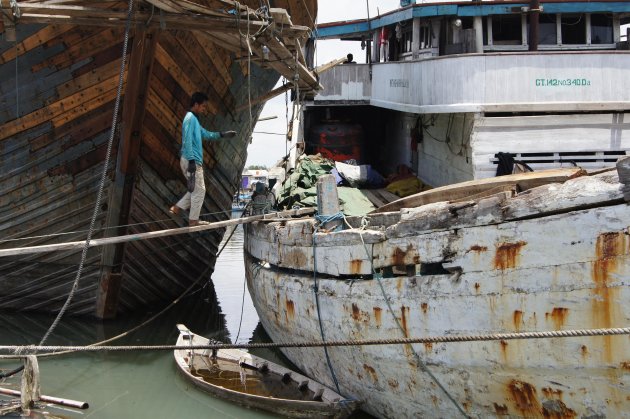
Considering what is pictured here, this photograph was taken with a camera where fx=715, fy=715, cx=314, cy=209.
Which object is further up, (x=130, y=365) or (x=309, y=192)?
(x=309, y=192)

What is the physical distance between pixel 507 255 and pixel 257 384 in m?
3.20

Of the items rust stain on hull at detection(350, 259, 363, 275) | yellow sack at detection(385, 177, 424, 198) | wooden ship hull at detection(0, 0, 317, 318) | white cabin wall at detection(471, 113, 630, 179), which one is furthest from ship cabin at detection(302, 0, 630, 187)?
rust stain on hull at detection(350, 259, 363, 275)

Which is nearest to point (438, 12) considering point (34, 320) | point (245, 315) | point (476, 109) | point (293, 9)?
point (293, 9)

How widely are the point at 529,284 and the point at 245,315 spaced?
24.5ft

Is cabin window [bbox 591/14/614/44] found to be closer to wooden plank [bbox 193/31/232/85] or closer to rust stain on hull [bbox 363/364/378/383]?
wooden plank [bbox 193/31/232/85]

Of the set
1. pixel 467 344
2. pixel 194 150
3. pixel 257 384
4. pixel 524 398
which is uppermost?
pixel 194 150

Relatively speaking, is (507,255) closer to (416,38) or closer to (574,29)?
(574,29)

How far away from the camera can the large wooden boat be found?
4344 millimetres

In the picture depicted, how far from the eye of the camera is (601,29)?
1049cm

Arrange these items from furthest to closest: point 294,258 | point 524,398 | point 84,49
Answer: point 84,49
point 294,258
point 524,398

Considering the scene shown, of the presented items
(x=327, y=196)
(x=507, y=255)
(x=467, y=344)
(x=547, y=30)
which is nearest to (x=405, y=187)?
(x=327, y=196)

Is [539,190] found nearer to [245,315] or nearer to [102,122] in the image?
[102,122]

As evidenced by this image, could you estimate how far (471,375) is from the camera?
4.90 meters

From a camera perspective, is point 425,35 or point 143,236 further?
point 425,35
